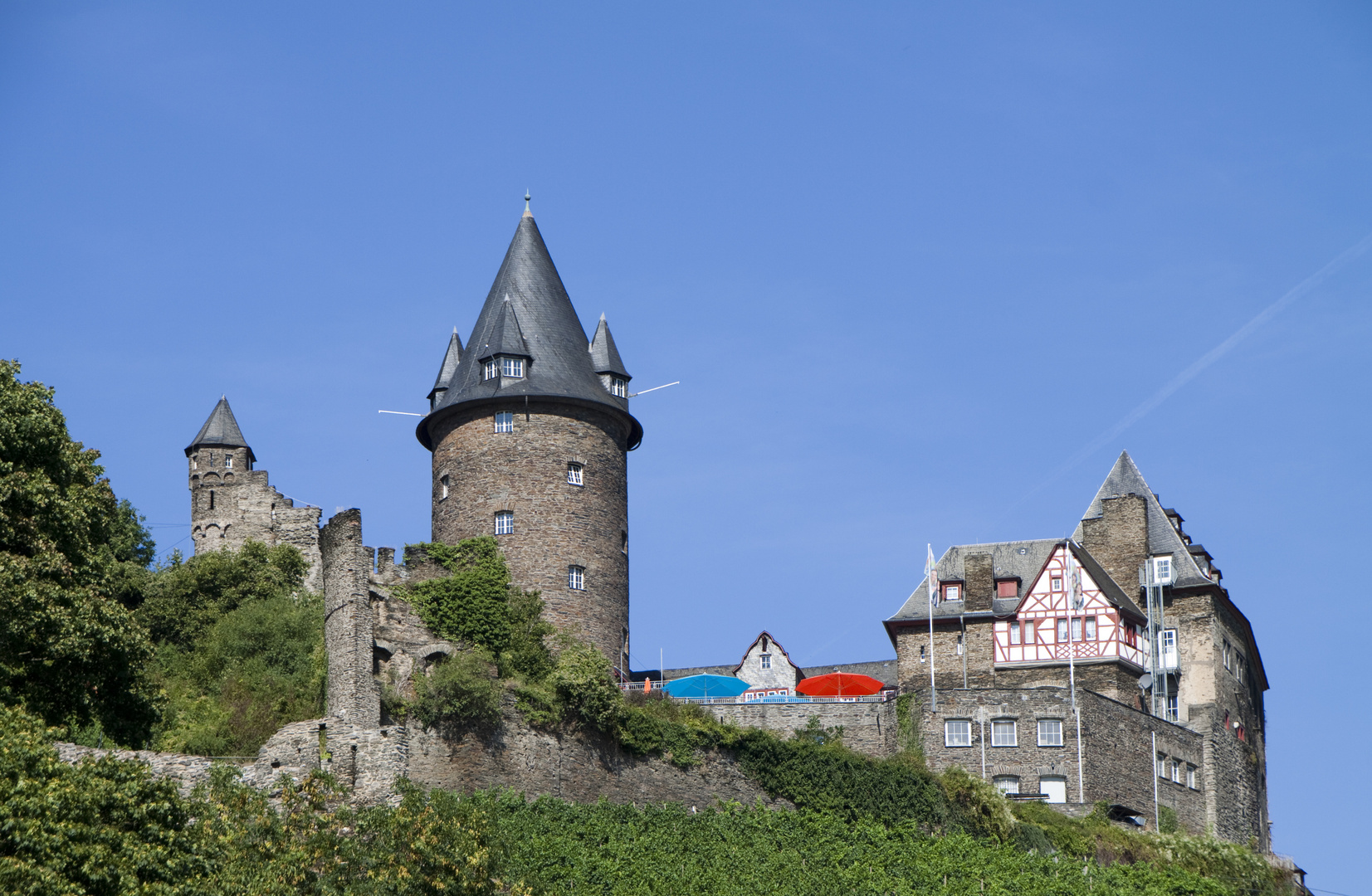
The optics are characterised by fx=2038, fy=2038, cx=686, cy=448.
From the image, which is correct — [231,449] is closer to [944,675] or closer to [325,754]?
[944,675]

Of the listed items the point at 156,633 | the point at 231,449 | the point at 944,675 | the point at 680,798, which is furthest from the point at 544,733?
the point at 231,449

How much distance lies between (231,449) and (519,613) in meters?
20.8

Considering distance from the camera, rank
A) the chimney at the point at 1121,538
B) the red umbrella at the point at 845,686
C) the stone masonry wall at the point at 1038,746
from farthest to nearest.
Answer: the chimney at the point at 1121,538 → the red umbrella at the point at 845,686 → the stone masonry wall at the point at 1038,746

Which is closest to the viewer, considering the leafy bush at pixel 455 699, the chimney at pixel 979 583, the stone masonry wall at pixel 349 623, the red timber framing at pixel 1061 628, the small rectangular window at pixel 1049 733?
the stone masonry wall at pixel 349 623

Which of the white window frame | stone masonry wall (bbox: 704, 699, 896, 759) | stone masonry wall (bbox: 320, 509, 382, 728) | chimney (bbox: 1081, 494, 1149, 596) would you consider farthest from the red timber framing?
stone masonry wall (bbox: 320, 509, 382, 728)

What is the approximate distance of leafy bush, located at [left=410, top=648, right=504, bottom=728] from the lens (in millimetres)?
41375

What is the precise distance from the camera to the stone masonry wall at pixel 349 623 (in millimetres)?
40594

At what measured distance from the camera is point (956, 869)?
42.0 metres

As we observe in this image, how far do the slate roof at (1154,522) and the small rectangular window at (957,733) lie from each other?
34.3ft

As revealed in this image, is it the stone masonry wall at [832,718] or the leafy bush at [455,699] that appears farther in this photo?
the stone masonry wall at [832,718]

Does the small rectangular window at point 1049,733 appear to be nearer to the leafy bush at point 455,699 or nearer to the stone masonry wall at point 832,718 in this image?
the stone masonry wall at point 832,718

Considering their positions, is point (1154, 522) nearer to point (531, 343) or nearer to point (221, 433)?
point (531, 343)

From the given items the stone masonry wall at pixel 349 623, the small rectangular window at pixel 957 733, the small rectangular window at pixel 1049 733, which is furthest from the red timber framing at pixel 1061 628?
the stone masonry wall at pixel 349 623

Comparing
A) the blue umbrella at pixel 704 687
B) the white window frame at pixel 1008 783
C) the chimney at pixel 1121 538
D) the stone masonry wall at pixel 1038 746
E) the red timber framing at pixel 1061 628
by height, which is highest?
the chimney at pixel 1121 538
